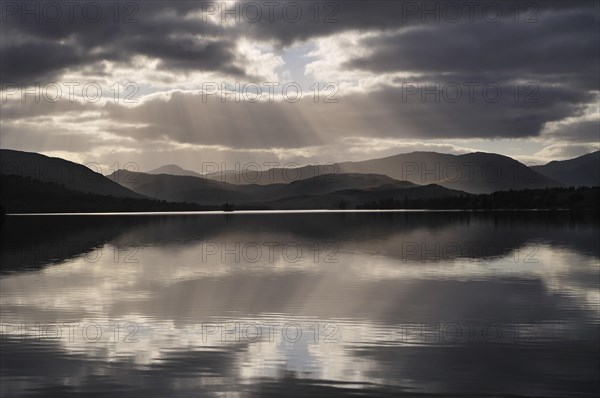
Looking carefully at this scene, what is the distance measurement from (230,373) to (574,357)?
14.1 metres

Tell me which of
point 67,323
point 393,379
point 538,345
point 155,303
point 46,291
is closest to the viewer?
point 393,379

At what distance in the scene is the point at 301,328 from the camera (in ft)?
106

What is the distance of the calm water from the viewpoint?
23.1 meters

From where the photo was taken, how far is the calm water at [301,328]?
23.1 m

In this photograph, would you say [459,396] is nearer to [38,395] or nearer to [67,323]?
[38,395]

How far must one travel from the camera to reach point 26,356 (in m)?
26.9

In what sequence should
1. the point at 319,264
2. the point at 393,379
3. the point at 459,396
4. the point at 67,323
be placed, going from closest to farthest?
1. the point at 459,396
2. the point at 393,379
3. the point at 67,323
4. the point at 319,264

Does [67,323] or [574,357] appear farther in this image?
[67,323]

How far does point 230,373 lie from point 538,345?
553 inches

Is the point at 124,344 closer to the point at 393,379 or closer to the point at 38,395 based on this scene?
the point at 38,395

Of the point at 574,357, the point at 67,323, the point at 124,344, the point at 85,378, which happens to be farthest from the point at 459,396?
the point at 67,323

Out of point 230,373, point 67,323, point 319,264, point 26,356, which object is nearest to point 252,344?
point 230,373

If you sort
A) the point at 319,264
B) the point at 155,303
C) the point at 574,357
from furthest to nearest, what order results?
the point at 319,264, the point at 155,303, the point at 574,357

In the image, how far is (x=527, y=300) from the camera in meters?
41.6
